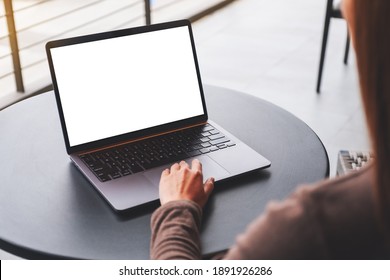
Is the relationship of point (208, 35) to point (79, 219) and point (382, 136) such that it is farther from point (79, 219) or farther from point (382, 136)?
point (382, 136)

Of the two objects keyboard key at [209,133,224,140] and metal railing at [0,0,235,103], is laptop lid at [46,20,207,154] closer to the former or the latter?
keyboard key at [209,133,224,140]

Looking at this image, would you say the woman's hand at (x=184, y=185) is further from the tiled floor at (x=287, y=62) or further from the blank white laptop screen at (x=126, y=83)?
the tiled floor at (x=287, y=62)

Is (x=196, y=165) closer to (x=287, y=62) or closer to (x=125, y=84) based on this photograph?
(x=125, y=84)

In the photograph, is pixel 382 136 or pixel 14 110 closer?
pixel 382 136

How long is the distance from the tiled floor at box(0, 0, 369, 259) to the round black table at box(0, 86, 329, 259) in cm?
99

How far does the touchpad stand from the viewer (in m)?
1.02

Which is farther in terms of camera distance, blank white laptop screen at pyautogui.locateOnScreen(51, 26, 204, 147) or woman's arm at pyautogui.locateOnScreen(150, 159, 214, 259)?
blank white laptop screen at pyautogui.locateOnScreen(51, 26, 204, 147)

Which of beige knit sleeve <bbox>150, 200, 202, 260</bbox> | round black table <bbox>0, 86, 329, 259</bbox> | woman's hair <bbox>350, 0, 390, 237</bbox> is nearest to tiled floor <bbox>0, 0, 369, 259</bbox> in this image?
round black table <bbox>0, 86, 329, 259</bbox>

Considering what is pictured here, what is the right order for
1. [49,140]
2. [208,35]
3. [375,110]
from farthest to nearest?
[208,35]
[49,140]
[375,110]

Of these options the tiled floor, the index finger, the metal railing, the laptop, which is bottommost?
the tiled floor

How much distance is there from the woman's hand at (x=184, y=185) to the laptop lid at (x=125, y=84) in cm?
18

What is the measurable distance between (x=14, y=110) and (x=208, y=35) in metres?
2.27

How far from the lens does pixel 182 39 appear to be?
1.21m
